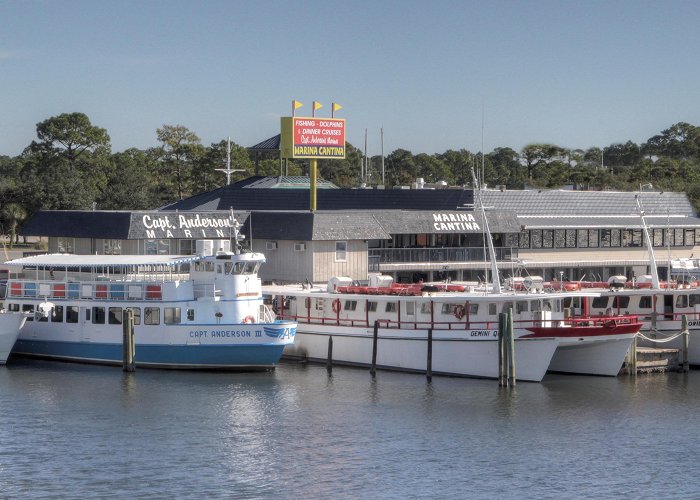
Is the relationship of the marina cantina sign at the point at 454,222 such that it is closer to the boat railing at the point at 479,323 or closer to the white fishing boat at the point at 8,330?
the boat railing at the point at 479,323

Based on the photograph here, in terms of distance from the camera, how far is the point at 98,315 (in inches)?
2621

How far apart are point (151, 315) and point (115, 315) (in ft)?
6.94

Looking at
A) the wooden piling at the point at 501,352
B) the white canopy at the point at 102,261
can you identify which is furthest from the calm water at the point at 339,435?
the white canopy at the point at 102,261

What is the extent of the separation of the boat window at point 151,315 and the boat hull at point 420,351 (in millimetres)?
8077

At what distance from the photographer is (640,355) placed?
65375 mm

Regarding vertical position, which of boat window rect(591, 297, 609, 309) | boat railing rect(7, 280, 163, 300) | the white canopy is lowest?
boat window rect(591, 297, 609, 309)

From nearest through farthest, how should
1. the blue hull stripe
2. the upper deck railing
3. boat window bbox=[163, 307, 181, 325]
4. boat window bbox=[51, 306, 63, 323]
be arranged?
1. the blue hull stripe
2. boat window bbox=[163, 307, 181, 325]
3. boat window bbox=[51, 306, 63, 323]
4. the upper deck railing

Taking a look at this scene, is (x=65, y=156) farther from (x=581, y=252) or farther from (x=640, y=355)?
(x=640, y=355)

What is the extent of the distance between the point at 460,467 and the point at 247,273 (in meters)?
22.3

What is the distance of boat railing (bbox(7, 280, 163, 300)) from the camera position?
65.2 m

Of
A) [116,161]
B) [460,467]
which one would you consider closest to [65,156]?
[116,161]

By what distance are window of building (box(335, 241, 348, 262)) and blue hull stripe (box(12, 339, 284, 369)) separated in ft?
50.9

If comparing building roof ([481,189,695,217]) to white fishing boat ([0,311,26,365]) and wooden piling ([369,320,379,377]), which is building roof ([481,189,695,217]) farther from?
white fishing boat ([0,311,26,365])

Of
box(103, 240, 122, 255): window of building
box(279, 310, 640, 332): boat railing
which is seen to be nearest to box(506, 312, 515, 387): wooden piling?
box(279, 310, 640, 332): boat railing
